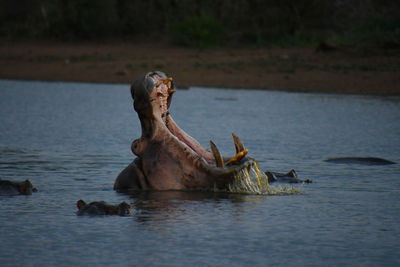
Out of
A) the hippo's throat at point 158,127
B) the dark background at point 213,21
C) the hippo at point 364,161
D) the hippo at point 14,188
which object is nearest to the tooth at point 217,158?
the hippo's throat at point 158,127

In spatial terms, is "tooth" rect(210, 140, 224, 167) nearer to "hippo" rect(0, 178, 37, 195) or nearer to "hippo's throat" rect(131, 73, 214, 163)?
"hippo's throat" rect(131, 73, 214, 163)

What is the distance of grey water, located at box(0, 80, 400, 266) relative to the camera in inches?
251

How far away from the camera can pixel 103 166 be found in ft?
36.0

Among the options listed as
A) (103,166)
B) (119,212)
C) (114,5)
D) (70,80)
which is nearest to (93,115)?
(103,166)

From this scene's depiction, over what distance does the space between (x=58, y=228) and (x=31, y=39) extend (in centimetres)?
3143

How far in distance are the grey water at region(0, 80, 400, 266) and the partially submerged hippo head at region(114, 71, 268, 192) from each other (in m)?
0.14

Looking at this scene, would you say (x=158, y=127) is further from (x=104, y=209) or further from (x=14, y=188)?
(x=14, y=188)

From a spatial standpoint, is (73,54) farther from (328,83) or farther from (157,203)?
(157,203)

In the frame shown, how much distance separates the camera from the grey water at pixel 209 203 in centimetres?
638

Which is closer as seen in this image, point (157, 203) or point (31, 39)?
point (157, 203)

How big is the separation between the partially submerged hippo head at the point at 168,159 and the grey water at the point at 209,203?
142mm

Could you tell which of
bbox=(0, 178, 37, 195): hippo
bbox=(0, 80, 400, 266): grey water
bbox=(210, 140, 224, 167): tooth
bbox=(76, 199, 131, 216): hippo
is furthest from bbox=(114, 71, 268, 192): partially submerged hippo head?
bbox=(0, 178, 37, 195): hippo

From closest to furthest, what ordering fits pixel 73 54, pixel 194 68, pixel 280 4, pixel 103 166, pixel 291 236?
pixel 291 236
pixel 103 166
pixel 194 68
pixel 73 54
pixel 280 4

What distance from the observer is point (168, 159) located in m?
8.40
